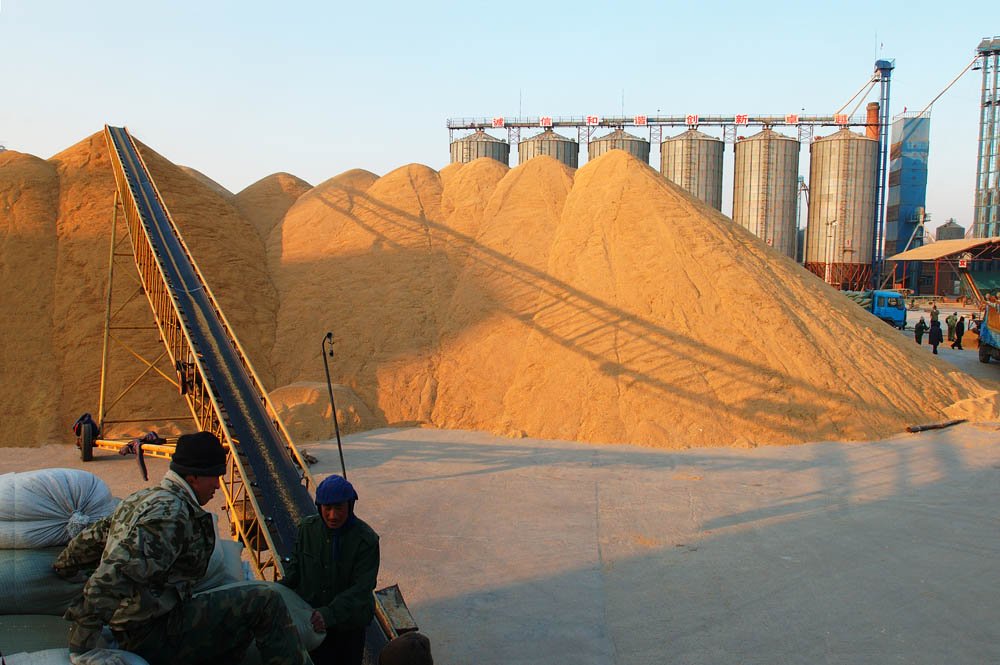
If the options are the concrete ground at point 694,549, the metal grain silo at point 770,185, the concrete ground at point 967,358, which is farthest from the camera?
the metal grain silo at point 770,185

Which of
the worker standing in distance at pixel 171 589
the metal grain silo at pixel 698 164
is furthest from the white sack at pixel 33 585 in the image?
the metal grain silo at pixel 698 164

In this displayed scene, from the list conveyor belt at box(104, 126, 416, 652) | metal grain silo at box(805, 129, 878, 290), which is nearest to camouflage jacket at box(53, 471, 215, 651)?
conveyor belt at box(104, 126, 416, 652)

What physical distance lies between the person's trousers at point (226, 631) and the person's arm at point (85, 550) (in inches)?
21.7

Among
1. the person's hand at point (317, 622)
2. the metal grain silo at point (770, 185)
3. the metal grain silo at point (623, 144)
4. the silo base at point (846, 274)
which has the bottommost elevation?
the person's hand at point (317, 622)

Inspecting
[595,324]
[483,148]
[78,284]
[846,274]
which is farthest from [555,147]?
[78,284]

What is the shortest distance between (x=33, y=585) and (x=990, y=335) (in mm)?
30083

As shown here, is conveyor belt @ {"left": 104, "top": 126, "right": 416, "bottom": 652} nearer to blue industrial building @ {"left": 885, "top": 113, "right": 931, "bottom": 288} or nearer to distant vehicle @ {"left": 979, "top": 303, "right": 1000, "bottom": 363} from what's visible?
distant vehicle @ {"left": 979, "top": 303, "right": 1000, "bottom": 363}

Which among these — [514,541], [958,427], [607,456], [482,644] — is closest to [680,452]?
[607,456]

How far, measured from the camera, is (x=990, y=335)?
25156mm

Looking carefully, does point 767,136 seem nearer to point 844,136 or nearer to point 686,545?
point 844,136

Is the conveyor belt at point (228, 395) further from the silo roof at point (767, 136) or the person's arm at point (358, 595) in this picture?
the silo roof at point (767, 136)

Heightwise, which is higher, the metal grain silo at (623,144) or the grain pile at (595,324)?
the metal grain silo at (623,144)

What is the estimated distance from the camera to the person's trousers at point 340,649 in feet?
15.2

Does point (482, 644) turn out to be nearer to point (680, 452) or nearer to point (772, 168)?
point (680, 452)
